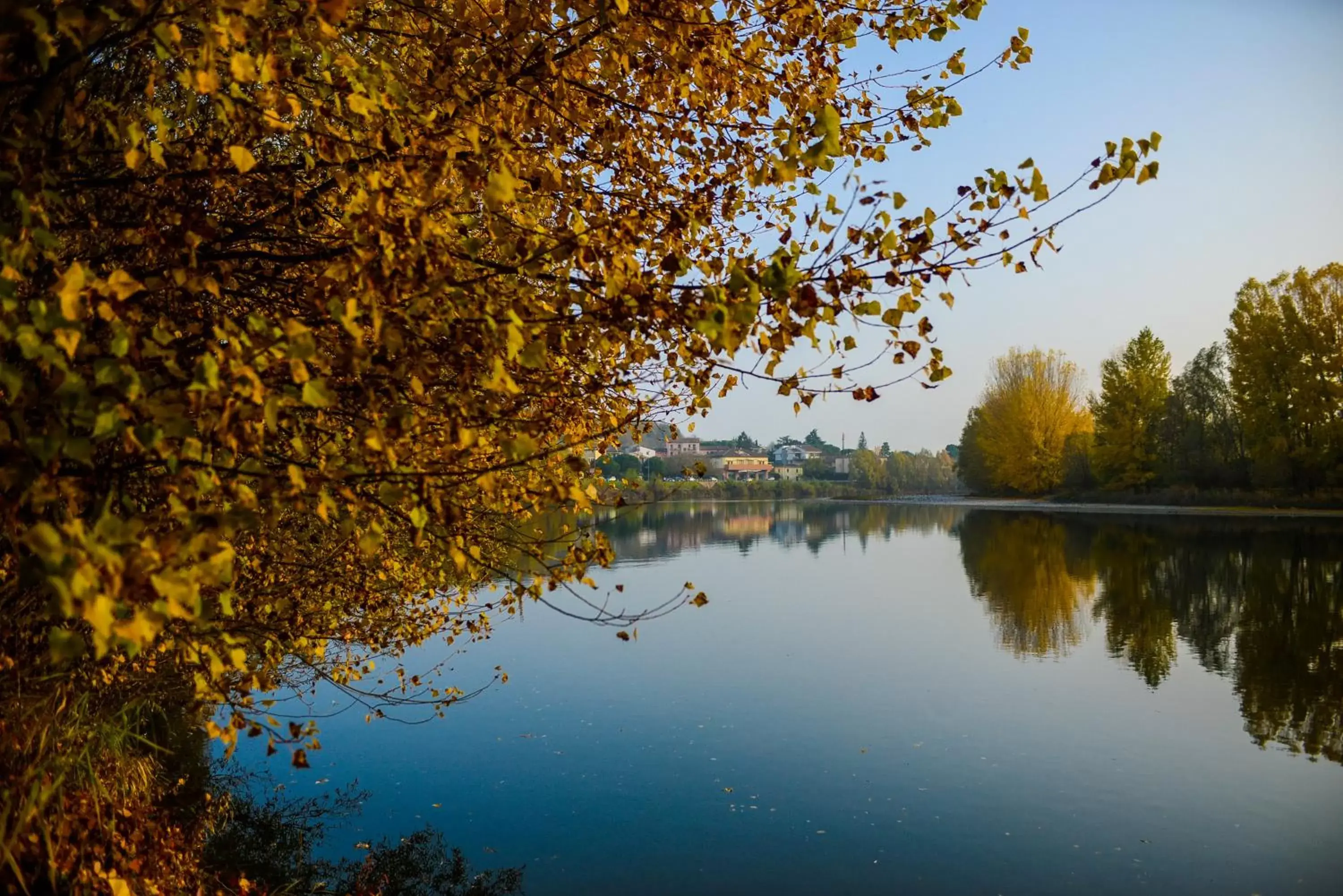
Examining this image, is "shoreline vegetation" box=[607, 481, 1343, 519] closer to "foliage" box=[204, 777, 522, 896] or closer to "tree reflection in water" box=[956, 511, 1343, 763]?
"foliage" box=[204, 777, 522, 896]

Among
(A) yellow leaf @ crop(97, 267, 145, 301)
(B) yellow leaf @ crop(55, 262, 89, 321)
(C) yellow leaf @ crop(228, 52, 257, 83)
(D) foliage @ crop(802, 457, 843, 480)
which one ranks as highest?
(C) yellow leaf @ crop(228, 52, 257, 83)

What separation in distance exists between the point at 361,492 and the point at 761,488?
297ft

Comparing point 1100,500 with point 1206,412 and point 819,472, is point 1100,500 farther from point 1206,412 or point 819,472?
point 819,472

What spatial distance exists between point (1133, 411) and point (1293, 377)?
9.63 meters

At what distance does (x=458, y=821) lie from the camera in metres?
8.98

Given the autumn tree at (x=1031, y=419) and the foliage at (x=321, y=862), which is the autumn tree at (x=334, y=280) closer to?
the foliage at (x=321, y=862)

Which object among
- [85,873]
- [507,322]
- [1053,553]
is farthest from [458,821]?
[1053,553]

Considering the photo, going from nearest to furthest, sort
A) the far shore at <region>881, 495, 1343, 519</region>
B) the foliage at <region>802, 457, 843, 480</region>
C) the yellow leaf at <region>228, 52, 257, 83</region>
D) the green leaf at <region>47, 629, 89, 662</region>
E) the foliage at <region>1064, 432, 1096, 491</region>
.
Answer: the green leaf at <region>47, 629, 89, 662</region>, the yellow leaf at <region>228, 52, 257, 83</region>, the far shore at <region>881, 495, 1343, 519</region>, the foliage at <region>1064, 432, 1096, 491</region>, the foliage at <region>802, 457, 843, 480</region>

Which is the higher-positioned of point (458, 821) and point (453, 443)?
point (453, 443)

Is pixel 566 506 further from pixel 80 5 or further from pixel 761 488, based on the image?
pixel 761 488

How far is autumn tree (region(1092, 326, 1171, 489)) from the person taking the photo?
49125 mm

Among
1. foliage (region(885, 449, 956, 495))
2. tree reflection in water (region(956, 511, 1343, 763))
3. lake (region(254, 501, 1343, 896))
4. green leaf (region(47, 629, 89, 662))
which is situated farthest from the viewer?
foliage (region(885, 449, 956, 495))

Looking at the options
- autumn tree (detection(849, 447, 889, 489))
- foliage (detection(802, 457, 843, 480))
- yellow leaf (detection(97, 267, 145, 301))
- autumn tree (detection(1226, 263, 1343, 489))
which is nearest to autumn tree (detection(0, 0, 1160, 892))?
yellow leaf (detection(97, 267, 145, 301))

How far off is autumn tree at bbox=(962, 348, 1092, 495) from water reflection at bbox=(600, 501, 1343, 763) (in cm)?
1476
